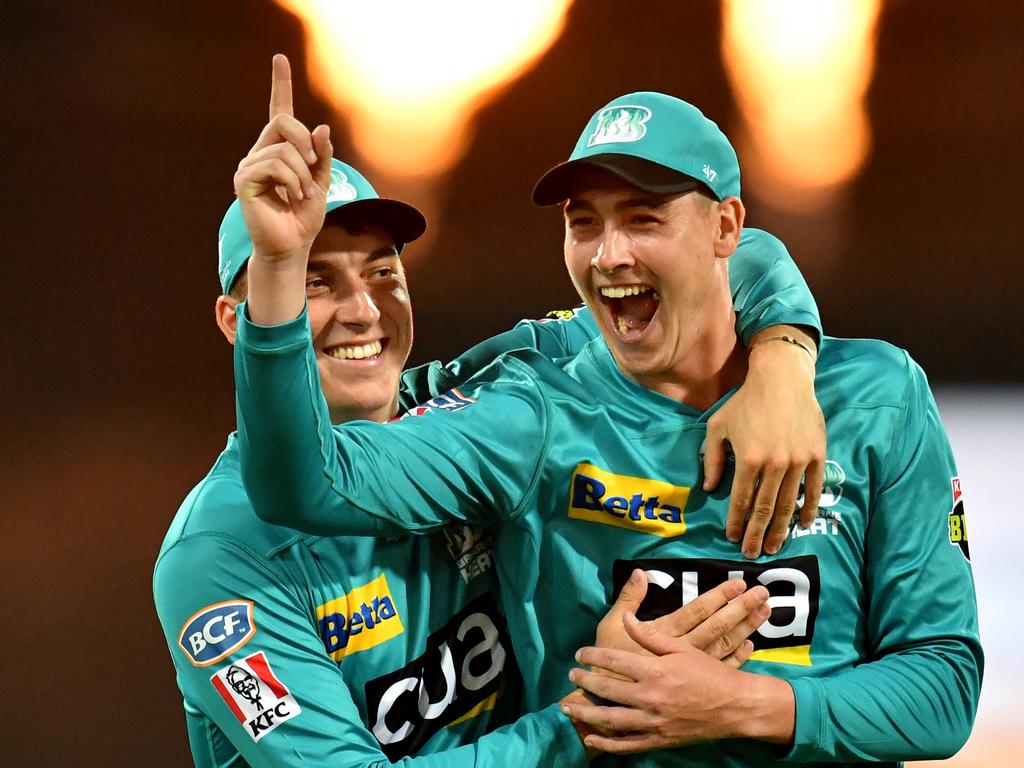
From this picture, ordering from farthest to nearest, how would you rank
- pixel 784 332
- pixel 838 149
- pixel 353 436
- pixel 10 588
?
pixel 838 149 < pixel 10 588 < pixel 784 332 < pixel 353 436

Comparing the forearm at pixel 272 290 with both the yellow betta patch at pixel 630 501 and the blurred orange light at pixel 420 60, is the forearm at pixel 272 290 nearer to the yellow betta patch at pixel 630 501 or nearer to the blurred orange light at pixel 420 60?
the yellow betta patch at pixel 630 501

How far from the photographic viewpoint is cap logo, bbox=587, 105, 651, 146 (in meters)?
1.51

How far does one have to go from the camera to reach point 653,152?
4.86ft

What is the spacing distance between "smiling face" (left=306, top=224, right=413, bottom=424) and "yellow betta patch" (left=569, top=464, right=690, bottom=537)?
0.32 m

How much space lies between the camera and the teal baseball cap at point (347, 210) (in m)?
1.65

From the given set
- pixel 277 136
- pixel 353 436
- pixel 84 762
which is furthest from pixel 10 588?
pixel 277 136

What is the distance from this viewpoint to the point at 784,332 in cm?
158

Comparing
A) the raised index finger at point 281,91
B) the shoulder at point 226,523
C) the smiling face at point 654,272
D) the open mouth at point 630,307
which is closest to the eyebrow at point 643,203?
the smiling face at point 654,272

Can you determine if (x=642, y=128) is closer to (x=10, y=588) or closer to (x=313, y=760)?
(x=313, y=760)

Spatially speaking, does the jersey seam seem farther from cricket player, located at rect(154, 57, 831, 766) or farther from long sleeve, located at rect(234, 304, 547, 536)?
cricket player, located at rect(154, 57, 831, 766)

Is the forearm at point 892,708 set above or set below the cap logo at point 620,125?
below

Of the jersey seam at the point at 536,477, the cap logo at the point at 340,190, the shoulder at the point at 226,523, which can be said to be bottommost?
the shoulder at the point at 226,523

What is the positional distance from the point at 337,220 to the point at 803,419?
67 cm

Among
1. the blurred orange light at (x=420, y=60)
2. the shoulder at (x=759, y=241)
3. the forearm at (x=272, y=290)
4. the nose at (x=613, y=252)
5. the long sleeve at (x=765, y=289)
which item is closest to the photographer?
the forearm at (x=272, y=290)
